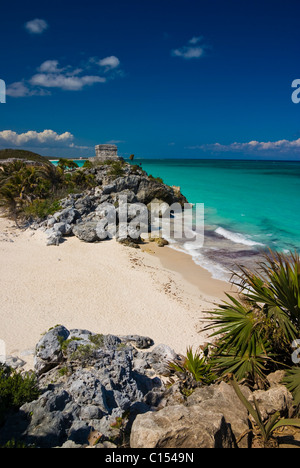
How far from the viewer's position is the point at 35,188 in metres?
24.6

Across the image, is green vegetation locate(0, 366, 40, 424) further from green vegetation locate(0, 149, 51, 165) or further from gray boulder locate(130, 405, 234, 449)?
green vegetation locate(0, 149, 51, 165)

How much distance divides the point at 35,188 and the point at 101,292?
54.8 ft

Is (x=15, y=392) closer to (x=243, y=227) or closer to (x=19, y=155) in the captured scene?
(x=243, y=227)

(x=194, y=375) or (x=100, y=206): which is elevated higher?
(x=100, y=206)

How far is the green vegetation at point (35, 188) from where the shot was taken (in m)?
21.3

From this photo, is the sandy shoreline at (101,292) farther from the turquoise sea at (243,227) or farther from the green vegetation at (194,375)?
the green vegetation at (194,375)

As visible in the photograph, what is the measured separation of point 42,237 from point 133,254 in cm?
662

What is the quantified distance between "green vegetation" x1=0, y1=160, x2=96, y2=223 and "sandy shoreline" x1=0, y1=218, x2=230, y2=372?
4587 millimetres

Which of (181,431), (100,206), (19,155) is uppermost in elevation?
(19,155)

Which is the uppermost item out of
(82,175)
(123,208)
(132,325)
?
(82,175)

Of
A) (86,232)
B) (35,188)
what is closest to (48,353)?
(86,232)

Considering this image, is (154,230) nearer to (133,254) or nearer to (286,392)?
(133,254)

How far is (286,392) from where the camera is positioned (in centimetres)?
417
